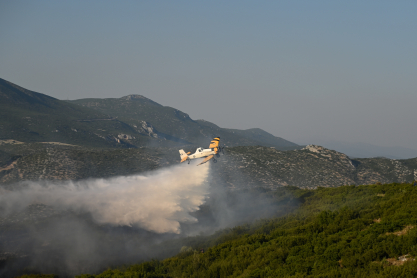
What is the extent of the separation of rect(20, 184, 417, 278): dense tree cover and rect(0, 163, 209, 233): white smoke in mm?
26197

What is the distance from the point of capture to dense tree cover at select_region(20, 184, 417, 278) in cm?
1903

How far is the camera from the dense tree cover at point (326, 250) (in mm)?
19031

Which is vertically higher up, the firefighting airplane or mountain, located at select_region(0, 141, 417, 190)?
the firefighting airplane

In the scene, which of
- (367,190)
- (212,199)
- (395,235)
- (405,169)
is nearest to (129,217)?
(212,199)

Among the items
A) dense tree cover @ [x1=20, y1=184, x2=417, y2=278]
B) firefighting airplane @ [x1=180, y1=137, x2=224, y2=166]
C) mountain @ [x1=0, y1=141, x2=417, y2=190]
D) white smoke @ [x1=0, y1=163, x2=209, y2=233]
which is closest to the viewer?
dense tree cover @ [x1=20, y1=184, x2=417, y2=278]

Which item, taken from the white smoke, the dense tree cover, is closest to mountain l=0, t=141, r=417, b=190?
the white smoke

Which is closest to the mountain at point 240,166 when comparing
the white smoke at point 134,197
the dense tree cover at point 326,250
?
the white smoke at point 134,197

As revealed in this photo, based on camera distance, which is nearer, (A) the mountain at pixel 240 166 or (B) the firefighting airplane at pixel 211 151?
(B) the firefighting airplane at pixel 211 151

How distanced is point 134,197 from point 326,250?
50.4m

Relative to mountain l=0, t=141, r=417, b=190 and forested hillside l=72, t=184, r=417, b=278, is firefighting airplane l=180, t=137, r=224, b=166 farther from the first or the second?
mountain l=0, t=141, r=417, b=190

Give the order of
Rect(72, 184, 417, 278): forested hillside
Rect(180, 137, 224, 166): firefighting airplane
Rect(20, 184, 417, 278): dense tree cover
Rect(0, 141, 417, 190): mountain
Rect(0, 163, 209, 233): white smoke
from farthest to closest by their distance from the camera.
Result: Rect(0, 141, 417, 190): mountain
Rect(0, 163, 209, 233): white smoke
Rect(180, 137, 224, 166): firefighting airplane
Rect(20, 184, 417, 278): dense tree cover
Rect(72, 184, 417, 278): forested hillside

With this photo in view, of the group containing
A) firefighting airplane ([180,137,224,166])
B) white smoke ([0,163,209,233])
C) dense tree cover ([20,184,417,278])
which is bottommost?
white smoke ([0,163,209,233])

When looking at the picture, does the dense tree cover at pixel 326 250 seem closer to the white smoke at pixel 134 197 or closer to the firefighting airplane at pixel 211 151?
the firefighting airplane at pixel 211 151

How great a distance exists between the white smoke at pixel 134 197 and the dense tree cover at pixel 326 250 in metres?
26.2
